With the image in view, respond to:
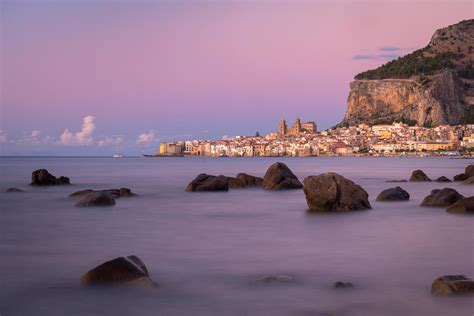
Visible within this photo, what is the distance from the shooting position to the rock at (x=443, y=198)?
72.9 ft

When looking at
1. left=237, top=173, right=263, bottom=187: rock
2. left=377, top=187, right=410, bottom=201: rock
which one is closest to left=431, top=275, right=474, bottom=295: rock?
left=377, top=187, right=410, bottom=201: rock

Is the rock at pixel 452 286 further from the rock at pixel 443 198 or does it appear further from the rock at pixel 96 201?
the rock at pixel 96 201

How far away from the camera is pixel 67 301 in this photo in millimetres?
9383

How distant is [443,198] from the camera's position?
887 inches

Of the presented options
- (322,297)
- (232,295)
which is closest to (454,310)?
(322,297)

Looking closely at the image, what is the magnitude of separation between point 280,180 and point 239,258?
67.9 feet

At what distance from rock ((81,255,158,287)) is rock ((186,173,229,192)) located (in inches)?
878

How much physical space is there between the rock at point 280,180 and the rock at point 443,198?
1059 cm

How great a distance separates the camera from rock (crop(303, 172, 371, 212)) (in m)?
20.6

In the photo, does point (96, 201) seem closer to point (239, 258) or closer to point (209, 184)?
point (209, 184)

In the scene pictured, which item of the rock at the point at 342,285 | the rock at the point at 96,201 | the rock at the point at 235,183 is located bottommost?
the rock at the point at 342,285

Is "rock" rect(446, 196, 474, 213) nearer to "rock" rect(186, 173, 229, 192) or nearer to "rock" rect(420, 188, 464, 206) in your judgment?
"rock" rect(420, 188, 464, 206)

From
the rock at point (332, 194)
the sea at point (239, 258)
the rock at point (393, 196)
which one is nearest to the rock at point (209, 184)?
the sea at point (239, 258)

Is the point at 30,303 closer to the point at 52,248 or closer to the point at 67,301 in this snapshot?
the point at 67,301
